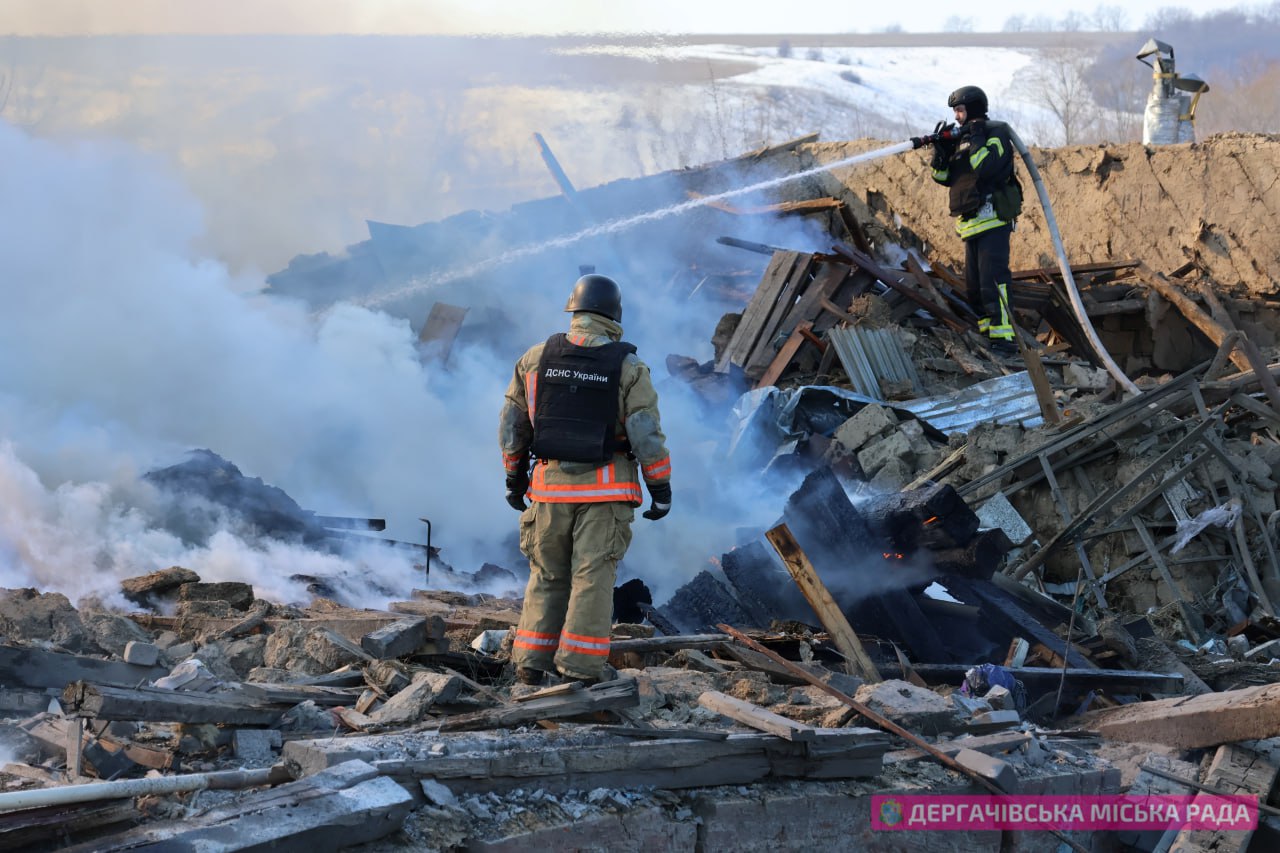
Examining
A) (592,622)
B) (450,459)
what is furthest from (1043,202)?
(592,622)

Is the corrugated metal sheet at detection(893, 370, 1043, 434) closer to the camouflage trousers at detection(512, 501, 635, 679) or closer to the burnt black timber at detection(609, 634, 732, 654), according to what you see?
the burnt black timber at detection(609, 634, 732, 654)

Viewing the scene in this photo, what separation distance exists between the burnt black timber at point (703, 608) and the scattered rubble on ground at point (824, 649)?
0.02 meters

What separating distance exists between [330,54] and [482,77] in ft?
7.33

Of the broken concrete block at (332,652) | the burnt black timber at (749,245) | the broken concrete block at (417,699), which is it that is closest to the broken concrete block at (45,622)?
the broken concrete block at (332,652)

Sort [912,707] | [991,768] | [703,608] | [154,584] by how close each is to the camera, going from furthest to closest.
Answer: [703,608]
[154,584]
[912,707]
[991,768]

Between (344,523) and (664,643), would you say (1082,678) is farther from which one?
(344,523)

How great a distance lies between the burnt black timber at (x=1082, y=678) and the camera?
235 inches

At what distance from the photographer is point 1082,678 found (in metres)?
Answer: 6.06

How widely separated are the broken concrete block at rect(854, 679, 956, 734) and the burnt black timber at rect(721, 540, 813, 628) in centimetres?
169

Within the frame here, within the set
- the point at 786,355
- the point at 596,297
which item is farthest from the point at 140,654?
the point at 786,355

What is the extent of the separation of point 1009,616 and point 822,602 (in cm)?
137

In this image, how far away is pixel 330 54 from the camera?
1784 centimetres

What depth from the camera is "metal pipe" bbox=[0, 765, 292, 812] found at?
2.77 metres

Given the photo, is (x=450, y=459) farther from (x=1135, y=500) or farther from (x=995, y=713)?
(x=995, y=713)
